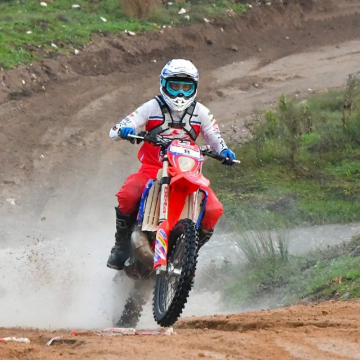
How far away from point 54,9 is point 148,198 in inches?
503

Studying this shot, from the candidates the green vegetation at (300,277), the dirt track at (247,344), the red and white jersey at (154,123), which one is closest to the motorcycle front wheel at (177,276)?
the dirt track at (247,344)

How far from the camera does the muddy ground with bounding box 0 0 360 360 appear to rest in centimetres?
522

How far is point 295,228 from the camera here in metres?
10.6

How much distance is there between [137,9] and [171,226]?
1357 cm

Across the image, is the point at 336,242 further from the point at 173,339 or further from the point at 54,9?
the point at 54,9

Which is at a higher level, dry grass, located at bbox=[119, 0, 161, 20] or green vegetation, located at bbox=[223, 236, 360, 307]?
dry grass, located at bbox=[119, 0, 161, 20]

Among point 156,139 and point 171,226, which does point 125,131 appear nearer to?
point 156,139

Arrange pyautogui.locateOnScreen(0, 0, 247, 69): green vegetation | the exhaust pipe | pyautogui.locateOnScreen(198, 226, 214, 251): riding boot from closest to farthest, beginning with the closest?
the exhaust pipe
pyautogui.locateOnScreen(198, 226, 214, 251): riding boot
pyautogui.locateOnScreen(0, 0, 247, 69): green vegetation

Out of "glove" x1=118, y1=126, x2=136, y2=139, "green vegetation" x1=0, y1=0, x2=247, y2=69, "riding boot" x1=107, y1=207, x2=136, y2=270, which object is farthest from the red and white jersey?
"green vegetation" x1=0, y1=0, x2=247, y2=69

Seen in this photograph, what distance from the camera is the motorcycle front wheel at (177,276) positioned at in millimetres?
6199

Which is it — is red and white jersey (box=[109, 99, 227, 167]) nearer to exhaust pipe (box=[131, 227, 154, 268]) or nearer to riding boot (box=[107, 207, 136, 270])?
riding boot (box=[107, 207, 136, 270])

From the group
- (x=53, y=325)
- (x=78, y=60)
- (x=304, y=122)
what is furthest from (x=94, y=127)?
(x=53, y=325)

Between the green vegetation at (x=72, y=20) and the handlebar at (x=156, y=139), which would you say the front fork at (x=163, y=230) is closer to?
the handlebar at (x=156, y=139)

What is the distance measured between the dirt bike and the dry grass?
41.4 feet
